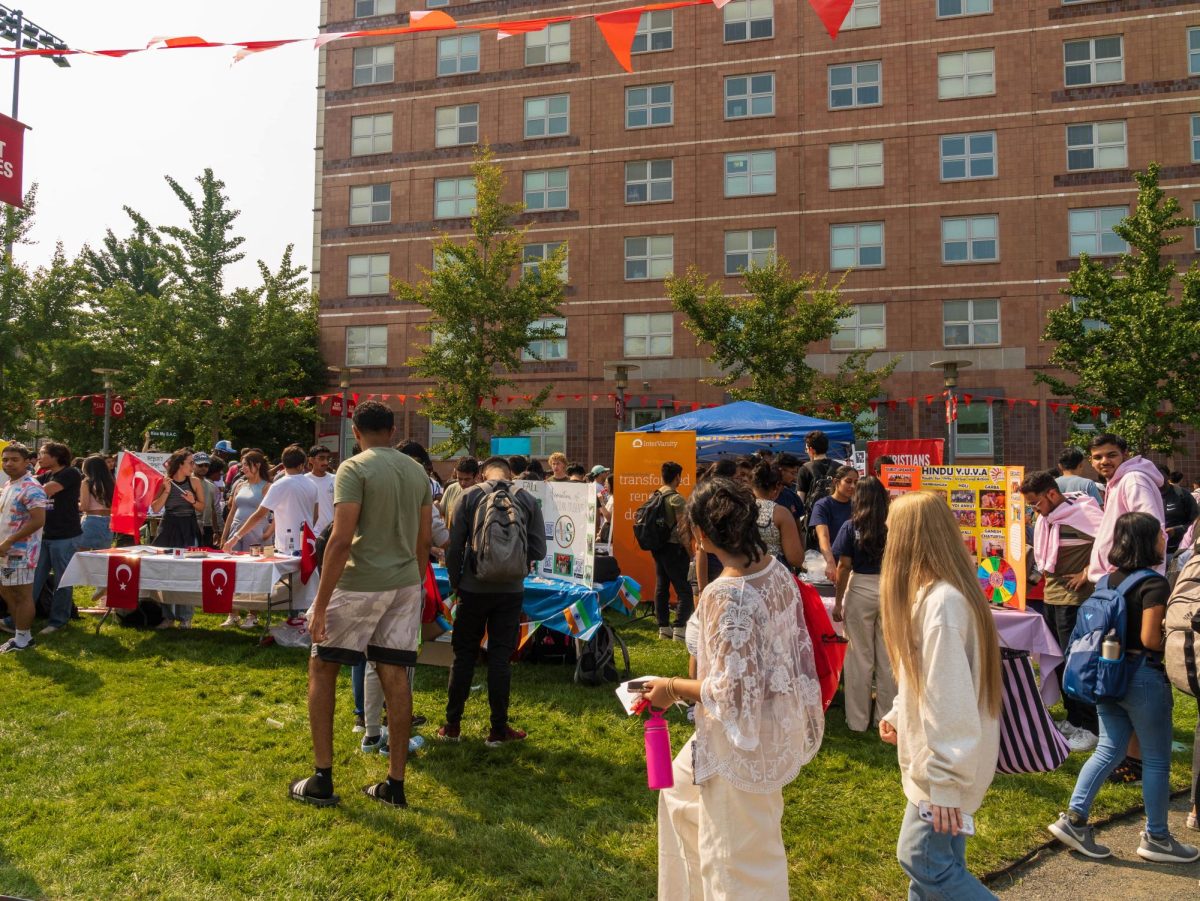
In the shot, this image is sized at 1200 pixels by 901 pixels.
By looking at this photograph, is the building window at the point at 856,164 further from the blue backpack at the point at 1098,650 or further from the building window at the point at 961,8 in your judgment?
the blue backpack at the point at 1098,650

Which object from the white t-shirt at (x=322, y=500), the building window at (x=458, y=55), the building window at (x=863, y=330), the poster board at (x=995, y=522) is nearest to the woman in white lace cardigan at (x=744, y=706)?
the poster board at (x=995, y=522)

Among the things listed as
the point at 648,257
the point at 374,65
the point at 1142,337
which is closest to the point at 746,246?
the point at 648,257

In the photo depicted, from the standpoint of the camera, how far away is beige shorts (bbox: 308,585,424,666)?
15.0 ft

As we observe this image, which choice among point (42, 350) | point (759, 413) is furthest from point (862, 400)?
point (42, 350)

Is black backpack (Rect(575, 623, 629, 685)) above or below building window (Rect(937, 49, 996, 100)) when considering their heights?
below

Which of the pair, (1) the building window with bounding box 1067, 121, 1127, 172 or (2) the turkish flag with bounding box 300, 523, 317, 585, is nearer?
(2) the turkish flag with bounding box 300, 523, 317, 585

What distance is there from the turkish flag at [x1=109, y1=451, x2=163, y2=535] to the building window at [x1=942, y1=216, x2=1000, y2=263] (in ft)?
85.0

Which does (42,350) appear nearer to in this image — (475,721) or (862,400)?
(862,400)

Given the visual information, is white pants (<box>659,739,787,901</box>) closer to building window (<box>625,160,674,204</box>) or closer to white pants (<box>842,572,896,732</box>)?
white pants (<box>842,572,896,732</box>)

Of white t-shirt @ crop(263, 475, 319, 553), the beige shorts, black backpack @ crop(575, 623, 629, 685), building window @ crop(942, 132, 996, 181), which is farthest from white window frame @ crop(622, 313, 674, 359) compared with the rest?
the beige shorts

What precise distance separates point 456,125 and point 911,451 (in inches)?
1069

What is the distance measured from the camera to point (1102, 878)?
4066mm

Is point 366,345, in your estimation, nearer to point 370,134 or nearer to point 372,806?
point 370,134

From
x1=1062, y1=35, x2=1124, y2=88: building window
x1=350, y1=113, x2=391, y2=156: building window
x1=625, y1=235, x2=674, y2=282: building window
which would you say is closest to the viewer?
x1=1062, y1=35, x2=1124, y2=88: building window
